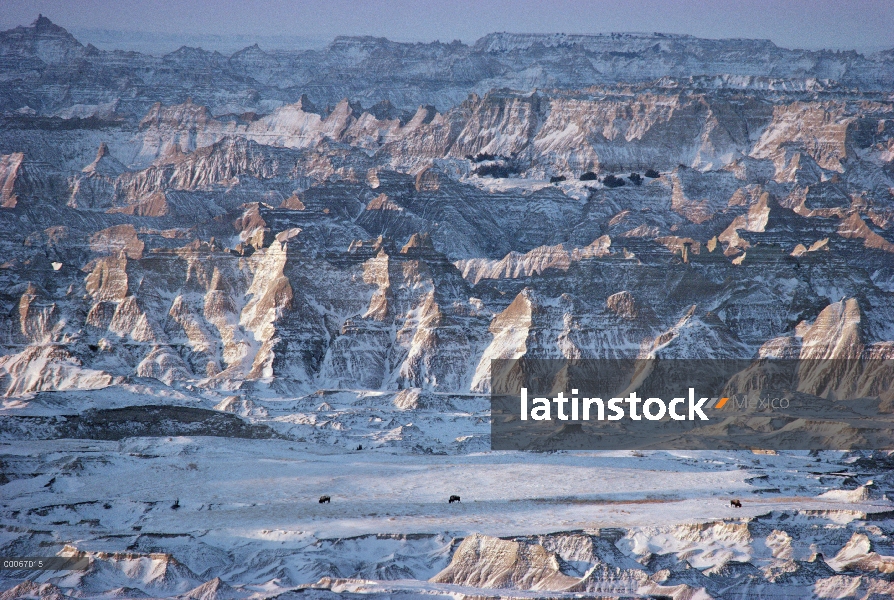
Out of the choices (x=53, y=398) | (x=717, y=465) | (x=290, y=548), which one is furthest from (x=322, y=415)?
(x=290, y=548)

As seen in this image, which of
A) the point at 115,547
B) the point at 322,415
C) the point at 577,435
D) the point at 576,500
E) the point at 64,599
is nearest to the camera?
the point at 64,599

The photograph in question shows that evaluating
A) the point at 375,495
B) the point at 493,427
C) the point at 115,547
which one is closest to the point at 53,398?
the point at 493,427

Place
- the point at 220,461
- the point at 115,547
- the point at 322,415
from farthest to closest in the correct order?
the point at 322,415 < the point at 220,461 < the point at 115,547

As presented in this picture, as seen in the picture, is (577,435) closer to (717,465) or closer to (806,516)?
(717,465)

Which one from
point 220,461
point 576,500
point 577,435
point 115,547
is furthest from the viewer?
point 577,435

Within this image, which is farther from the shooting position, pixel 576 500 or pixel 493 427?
pixel 493 427

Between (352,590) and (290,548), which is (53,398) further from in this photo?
(352,590)

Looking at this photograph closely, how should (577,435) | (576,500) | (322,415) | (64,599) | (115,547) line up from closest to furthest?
(64,599) → (115,547) → (576,500) → (577,435) → (322,415)

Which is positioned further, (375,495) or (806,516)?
(375,495)
